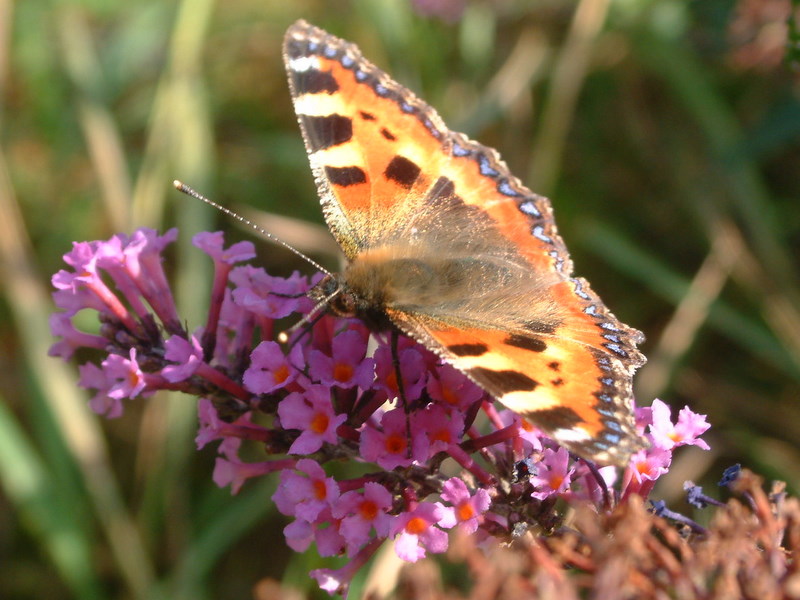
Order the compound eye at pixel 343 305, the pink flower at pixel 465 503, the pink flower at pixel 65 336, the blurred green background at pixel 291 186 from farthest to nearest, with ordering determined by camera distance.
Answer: the blurred green background at pixel 291 186
the pink flower at pixel 65 336
the compound eye at pixel 343 305
the pink flower at pixel 465 503

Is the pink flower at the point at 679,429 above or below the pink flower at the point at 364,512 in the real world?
above

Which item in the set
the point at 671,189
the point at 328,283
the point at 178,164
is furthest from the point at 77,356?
the point at 671,189

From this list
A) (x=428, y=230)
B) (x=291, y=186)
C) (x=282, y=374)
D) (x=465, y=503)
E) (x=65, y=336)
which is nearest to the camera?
(x=465, y=503)

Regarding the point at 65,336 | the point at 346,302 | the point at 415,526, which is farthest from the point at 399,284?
the point at 65,336

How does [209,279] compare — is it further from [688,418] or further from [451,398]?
[688,418]

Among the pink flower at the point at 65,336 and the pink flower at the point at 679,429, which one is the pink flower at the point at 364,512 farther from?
the pink flower at the point at 65,336

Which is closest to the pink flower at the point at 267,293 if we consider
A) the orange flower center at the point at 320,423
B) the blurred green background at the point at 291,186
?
the orange flower center at the point at 320,423

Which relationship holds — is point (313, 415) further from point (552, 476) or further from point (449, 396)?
point (552, 476)
